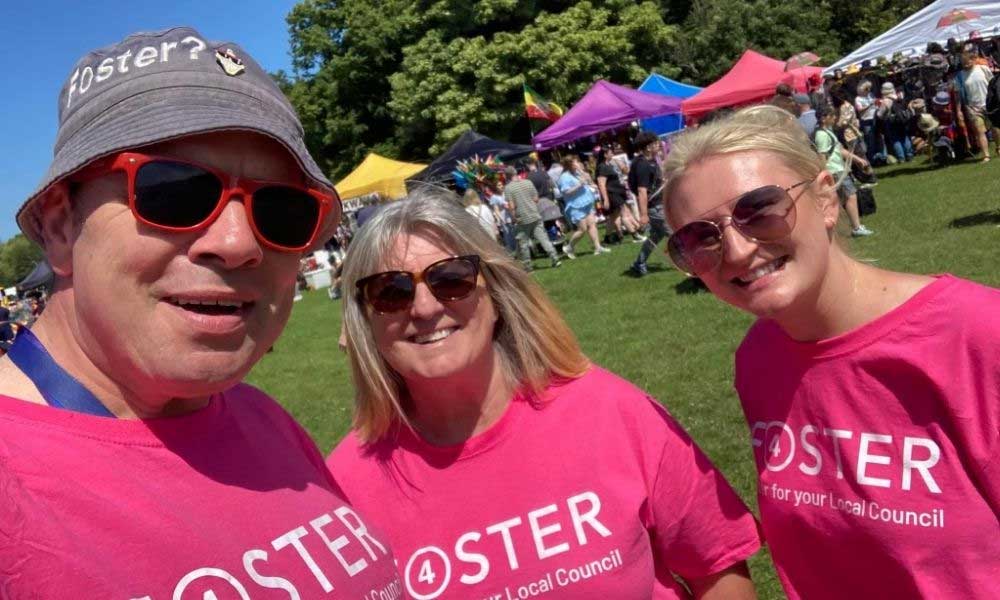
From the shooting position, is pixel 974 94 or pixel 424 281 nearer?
pixel 424 281

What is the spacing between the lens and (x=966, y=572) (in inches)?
69.4

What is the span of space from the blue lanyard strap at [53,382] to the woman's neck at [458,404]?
1074 millimetres

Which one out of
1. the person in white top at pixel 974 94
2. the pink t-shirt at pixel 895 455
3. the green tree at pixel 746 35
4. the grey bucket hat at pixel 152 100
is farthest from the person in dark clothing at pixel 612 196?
the green tree at pixel 746 35

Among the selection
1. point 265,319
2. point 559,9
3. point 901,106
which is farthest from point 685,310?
point 559,9

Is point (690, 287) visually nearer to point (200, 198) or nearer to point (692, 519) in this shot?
point (692, 519)

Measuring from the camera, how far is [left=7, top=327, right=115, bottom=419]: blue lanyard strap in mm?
1304

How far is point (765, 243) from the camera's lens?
2006mm

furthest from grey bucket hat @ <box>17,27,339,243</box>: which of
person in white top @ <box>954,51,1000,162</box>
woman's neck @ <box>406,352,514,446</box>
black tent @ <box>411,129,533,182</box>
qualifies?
black tent @ <box>411,129,533,182</box>

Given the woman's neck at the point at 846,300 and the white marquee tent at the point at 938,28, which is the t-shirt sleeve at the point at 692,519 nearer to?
the woman's neck at the point at 846,300

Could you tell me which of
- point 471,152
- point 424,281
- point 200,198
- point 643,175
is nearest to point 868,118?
point 643,175

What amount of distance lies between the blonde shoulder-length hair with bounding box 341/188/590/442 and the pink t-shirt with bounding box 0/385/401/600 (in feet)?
2.34

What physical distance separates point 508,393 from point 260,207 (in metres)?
1.18

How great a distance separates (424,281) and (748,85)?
19276 mm

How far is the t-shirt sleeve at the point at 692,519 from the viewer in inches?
83.7
